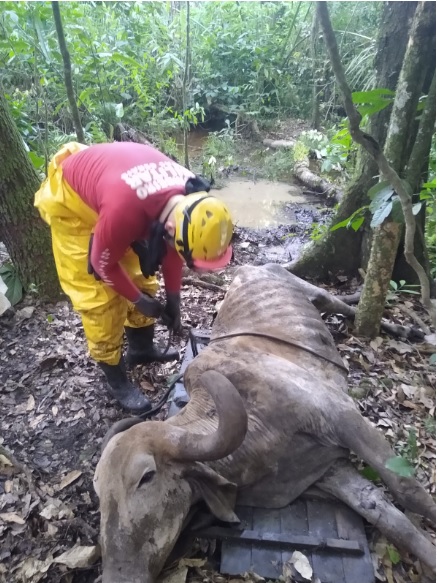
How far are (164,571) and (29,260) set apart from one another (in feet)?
11.2

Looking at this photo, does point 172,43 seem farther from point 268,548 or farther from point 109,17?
point 268,548

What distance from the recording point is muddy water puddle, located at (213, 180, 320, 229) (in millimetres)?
7996

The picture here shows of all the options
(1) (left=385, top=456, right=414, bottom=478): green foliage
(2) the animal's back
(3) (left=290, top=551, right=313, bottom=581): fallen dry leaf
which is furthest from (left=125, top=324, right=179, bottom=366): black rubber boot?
(1) (left=385, top=456, right=414, bottom=478): green foliage

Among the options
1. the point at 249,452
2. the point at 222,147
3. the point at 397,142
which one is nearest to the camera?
the point at 249,452

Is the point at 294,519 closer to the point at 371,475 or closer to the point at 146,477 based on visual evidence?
the point at 371,475

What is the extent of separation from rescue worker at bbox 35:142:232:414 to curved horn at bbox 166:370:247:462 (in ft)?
2.80

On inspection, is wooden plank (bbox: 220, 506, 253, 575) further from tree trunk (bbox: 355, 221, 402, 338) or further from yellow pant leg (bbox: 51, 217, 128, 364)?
tree trunk (bbox: 355, 221, 402, 338)

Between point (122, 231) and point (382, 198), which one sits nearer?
point (382, 198)

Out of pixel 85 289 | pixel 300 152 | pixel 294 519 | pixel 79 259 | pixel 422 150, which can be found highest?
pixel 422 150

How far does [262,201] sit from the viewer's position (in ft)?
29.1

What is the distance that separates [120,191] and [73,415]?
1.95 m

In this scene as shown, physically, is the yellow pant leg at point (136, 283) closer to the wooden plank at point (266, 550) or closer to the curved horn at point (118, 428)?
the curved horn at point (118, 428)

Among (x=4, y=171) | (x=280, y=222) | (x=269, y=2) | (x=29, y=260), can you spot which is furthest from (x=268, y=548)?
(x=269, y=2)

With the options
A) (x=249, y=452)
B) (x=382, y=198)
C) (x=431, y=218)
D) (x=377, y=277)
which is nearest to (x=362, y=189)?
(x=431, y=218)
